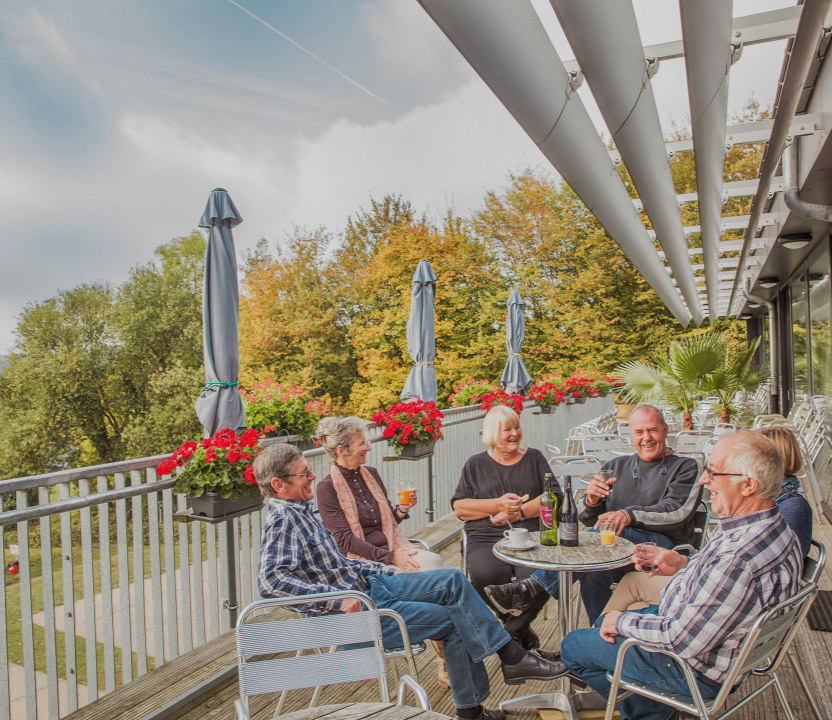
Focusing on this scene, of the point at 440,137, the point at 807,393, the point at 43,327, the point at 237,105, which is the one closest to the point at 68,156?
the point at 237,105

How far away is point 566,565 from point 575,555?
148mm

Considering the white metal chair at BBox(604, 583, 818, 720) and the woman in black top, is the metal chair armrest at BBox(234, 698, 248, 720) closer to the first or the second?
the white metal chair at BBox(604, 583, 818, 720)

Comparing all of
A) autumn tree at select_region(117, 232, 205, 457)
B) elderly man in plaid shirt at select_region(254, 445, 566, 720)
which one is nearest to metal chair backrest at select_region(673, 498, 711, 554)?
elderly man in plaid shirt at select_region(254, 445, 566, 720)

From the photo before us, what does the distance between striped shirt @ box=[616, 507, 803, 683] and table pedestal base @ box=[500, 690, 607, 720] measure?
832 millimetres

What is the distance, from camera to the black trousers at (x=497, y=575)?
3125mm

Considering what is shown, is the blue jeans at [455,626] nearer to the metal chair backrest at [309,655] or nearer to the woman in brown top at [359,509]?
the woman in brown top at [359,509]

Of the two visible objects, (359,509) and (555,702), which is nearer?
(555,702)

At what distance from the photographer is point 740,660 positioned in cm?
193

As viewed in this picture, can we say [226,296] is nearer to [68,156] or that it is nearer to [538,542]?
[538,542]

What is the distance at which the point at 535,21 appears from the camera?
2.30 m

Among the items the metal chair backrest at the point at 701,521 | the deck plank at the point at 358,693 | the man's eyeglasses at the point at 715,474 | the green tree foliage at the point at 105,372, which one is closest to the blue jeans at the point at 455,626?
the deck plank at the point at 358,693

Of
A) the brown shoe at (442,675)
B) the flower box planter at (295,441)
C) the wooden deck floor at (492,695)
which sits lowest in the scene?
the wooden deck floor at (492,695)

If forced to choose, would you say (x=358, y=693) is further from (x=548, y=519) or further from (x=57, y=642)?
(x=57, y=642)

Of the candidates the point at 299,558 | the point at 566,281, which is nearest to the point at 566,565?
the point at 299,558
